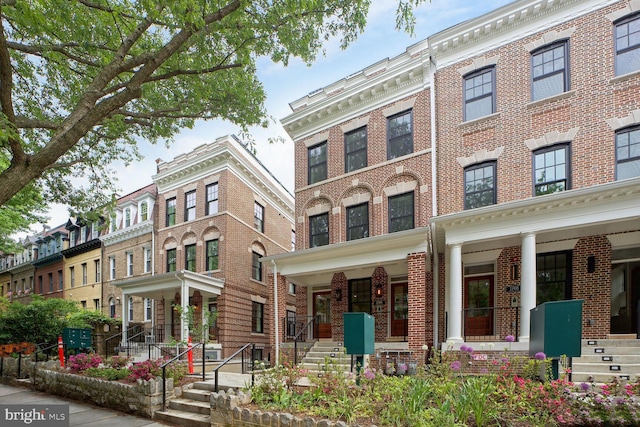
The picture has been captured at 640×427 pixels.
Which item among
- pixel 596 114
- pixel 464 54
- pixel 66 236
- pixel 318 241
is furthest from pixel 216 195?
pixel 66 236

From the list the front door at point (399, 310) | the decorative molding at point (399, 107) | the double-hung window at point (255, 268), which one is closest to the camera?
the front door at point (399, 310)

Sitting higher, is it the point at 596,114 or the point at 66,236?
the point at 596,114

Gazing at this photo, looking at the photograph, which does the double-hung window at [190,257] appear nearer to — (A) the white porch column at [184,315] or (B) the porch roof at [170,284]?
(B) the porch roof at [170,284]

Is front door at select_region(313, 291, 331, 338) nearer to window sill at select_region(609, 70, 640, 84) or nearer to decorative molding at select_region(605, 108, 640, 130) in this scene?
decorative molding at select_region(605, 108, 640, 130)

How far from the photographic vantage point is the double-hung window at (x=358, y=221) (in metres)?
14.6

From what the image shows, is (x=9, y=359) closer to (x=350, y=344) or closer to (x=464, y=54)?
(x=350, y=344)

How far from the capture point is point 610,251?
10.2 metres

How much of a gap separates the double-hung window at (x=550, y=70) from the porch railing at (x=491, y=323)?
663 centimetres

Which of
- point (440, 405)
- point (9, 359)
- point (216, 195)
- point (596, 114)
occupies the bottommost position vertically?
point (9, 359)

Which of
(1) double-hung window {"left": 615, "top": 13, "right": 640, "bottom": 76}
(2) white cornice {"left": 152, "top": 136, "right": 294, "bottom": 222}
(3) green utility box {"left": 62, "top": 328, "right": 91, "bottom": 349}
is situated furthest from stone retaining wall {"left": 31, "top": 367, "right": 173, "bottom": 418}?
(1) double-hung window {"left": 615, "top": 13, "right": 640, "bottom": 76}

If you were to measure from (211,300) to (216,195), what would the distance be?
5.32m

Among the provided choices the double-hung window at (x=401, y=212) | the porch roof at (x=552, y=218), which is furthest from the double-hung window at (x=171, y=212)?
the porch roof at (x=552, y=218)

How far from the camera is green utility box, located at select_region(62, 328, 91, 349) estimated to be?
12711 mm

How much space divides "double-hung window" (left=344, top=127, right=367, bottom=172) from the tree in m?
5.11
